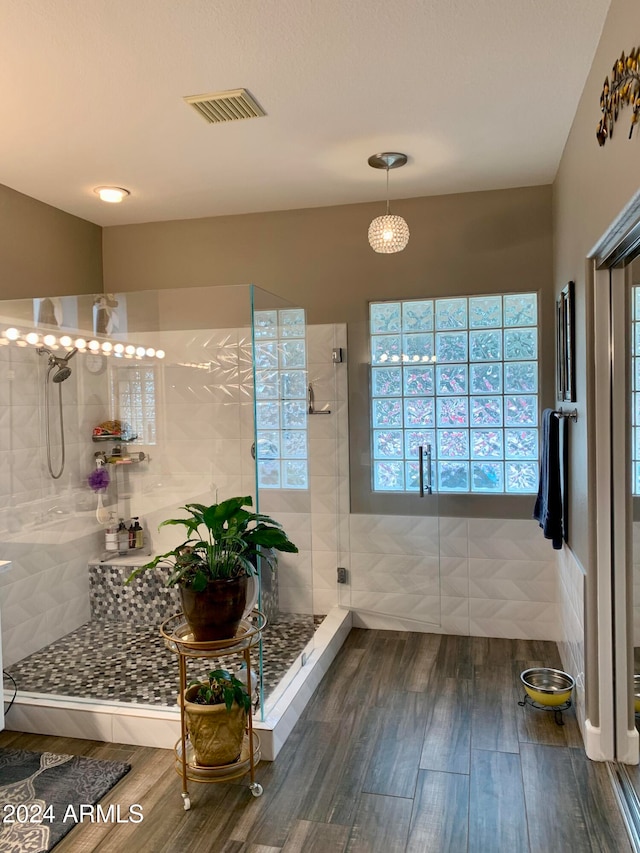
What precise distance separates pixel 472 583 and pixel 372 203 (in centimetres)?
236

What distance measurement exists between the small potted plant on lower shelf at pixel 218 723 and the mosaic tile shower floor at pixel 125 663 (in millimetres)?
346

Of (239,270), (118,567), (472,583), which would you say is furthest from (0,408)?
(472,583)

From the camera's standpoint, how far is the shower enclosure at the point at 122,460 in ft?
10.5

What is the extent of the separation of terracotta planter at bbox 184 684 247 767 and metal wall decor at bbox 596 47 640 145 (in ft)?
7.45

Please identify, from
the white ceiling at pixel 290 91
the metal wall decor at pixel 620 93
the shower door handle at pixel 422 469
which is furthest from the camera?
the shower door handle at pixel 422 469

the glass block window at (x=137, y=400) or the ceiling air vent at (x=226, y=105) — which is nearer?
the ceiling air vent at (x=226, y=105)

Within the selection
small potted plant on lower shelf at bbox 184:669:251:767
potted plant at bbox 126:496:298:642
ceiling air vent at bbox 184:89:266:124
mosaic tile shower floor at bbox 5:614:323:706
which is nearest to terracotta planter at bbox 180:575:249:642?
potted plant at bbox 126:496:298:642

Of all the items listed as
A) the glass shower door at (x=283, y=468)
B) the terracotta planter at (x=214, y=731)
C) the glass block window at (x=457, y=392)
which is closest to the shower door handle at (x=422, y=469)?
the glass block window at (x=457, y=392)

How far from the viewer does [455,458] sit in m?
3.87

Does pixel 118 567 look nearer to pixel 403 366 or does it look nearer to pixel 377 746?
pixel 377 746

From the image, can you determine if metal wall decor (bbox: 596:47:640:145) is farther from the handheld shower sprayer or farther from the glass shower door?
the handheld shower sprayer

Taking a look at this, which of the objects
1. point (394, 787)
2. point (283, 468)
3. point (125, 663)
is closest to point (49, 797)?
point (125, 663)

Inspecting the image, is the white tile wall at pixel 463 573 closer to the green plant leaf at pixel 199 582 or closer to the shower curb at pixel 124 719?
the shower curb at pixel 124 719

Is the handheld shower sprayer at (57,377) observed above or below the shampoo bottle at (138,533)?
above
